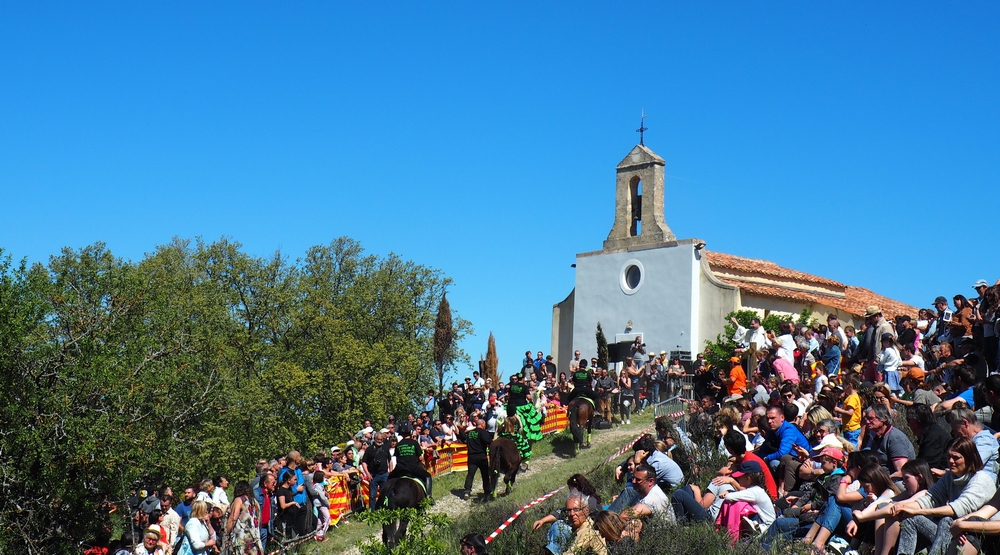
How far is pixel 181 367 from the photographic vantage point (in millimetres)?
28984

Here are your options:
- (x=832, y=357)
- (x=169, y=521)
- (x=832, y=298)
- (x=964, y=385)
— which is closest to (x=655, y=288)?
(x=832, y=298)

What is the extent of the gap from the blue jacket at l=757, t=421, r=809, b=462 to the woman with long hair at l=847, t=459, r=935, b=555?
290 centimetres

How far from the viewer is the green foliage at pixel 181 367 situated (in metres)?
22.0

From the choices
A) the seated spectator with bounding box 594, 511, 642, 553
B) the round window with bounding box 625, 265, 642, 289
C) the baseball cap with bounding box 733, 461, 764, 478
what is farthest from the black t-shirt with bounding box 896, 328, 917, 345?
the round window with bounding box 625, 265, 642, 289

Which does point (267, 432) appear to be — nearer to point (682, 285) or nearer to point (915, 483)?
point (682, 285)

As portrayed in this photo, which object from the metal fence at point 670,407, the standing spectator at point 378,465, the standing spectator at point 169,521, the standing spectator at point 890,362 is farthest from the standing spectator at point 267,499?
the metal fence at point 670,407

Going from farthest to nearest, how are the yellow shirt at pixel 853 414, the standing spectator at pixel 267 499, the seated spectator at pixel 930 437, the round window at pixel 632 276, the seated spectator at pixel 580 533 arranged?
the round window at pixel 632 276 < the standing spectator at pixel 267 499 < the yellow shirt at pixel 853 414 < the seated spectator at pixel 930 437 < the seated spectator at pixel 580 533

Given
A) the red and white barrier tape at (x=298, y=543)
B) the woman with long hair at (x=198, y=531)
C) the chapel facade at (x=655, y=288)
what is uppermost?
Answer: the chapel facade at (x=655, y=288)

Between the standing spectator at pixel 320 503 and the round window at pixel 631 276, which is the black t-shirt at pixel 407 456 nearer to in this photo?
the standing spectator at pixel 320 503

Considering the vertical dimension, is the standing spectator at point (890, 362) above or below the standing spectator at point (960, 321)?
below

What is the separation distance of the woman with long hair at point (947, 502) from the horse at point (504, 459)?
10364 millimetres

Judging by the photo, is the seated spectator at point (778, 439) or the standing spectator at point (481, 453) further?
the standing spectator at point (481, 453)

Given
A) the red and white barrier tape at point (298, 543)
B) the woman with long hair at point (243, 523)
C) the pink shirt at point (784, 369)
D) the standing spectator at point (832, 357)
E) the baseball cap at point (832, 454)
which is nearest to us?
the baseball cap at point (832, 454)

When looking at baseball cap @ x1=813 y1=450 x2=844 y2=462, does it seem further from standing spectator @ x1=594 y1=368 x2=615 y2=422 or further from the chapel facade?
the chapel facade
